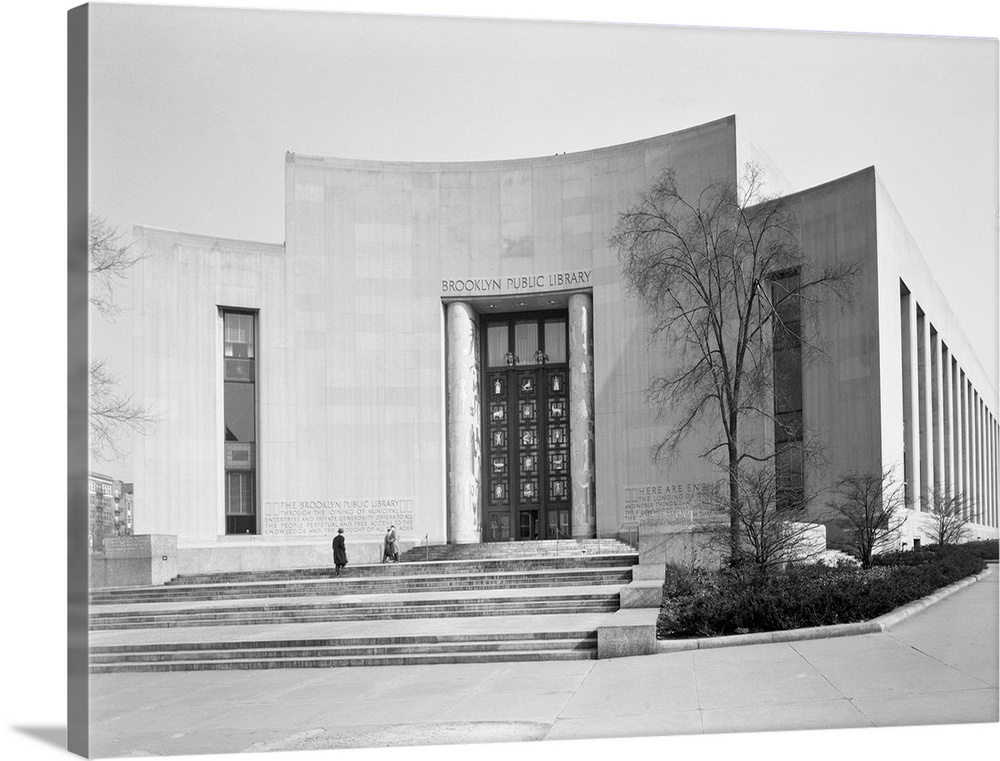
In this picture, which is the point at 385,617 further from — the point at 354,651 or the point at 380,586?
the point at 354,651

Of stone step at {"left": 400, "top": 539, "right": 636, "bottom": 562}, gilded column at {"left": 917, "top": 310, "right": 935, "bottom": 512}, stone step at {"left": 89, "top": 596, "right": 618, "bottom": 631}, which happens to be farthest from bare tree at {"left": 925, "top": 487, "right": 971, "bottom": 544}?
stone step at {"left": 89, "top": 596, "right": 618, "bottom": 631}

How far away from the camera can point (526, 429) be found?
34531 mm

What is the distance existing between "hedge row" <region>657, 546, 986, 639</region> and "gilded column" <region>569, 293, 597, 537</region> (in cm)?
1388

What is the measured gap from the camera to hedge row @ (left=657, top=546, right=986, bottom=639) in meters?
15.6

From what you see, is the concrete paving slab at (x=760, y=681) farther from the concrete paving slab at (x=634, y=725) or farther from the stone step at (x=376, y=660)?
the stone step at (x=376, y=660)

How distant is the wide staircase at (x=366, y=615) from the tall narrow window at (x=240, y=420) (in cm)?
485

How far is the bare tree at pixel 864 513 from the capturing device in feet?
70.8

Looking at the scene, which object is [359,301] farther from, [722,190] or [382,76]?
[382,76]

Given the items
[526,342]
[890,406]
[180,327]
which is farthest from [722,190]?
[180,327]

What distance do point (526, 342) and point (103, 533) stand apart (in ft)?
45.3

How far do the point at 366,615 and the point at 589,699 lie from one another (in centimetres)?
824

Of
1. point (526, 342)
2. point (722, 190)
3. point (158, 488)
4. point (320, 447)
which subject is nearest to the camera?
point (722, 190)

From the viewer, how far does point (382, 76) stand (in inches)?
650

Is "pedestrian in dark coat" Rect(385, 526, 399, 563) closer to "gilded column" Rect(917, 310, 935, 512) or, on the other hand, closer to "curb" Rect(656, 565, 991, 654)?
"curb" Rect(656, 565, 991, 654)
